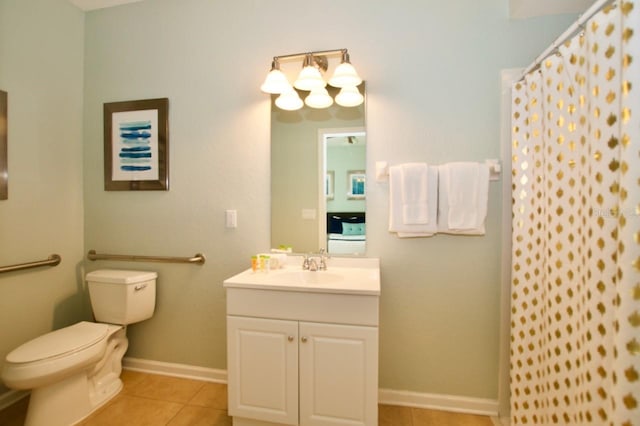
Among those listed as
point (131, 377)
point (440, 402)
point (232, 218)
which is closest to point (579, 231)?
point (440, 402)

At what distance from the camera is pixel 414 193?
1.61 metres

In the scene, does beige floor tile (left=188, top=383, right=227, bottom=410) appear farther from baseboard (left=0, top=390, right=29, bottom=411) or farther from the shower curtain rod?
the shower curtain rod

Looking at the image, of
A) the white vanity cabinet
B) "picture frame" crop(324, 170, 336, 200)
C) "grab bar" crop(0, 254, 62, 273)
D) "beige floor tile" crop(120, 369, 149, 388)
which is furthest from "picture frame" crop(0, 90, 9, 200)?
"picture frame" crop(324, 170, 336, 200)

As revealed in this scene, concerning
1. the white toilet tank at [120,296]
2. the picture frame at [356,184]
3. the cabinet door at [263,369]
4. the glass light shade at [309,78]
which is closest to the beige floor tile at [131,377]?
the white toilet tank at [120,296]

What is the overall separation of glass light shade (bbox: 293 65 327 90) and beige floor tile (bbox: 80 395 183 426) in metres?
2.02

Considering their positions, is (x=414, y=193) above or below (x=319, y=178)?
below

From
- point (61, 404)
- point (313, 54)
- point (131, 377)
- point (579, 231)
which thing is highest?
point (313, 54)

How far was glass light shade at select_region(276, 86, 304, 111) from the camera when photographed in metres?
1.74

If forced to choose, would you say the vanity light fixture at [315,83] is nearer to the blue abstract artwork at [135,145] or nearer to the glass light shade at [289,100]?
the glass light shade at [289,100]

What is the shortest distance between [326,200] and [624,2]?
1371mm

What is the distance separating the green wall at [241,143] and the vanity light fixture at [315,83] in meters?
0.12

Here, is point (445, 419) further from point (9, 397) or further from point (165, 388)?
point (9, 397)

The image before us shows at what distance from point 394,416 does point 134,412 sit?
149 centimetres

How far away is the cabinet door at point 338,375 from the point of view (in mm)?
1321
